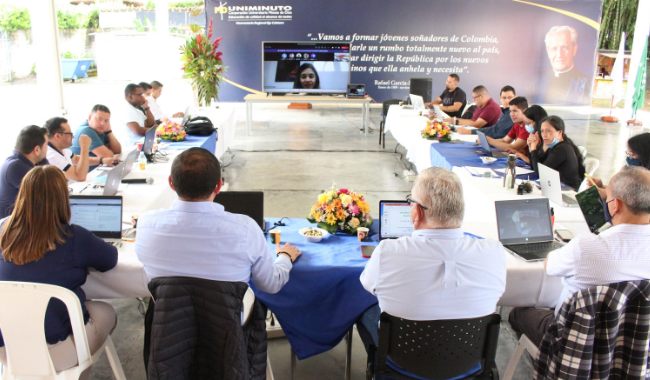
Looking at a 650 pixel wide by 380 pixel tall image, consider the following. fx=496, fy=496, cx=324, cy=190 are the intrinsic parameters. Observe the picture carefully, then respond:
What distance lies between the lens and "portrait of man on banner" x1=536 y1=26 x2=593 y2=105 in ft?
40.9

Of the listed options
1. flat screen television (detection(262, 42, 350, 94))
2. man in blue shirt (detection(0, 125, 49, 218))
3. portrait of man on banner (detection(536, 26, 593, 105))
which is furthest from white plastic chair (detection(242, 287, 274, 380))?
portrait of man on banner (detection(536, 26, 593, 105))

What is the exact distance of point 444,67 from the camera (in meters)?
12.3

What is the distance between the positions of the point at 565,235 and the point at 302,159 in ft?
16.4

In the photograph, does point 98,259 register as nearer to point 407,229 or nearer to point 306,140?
point 407,229

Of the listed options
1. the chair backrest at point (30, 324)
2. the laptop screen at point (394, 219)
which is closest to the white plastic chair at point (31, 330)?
the chair backrest at point (30, 324)

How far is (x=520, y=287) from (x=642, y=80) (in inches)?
424

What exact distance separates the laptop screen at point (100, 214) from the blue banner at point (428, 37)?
394 inches

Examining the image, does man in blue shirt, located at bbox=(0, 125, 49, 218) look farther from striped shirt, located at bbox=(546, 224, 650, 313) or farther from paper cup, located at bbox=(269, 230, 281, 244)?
striped shirt, located at bbox=(546, 224, 650, 313)

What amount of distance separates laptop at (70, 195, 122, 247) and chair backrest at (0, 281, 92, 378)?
0.71 meters

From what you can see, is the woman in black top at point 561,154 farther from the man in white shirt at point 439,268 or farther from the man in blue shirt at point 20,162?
the man in blue shirt at point 20,162

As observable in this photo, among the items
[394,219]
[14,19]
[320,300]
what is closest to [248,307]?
[320,300]

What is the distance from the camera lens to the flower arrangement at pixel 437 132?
5.66 m

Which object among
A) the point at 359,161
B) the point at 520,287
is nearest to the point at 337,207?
the point at 520,287

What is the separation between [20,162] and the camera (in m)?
2.99
